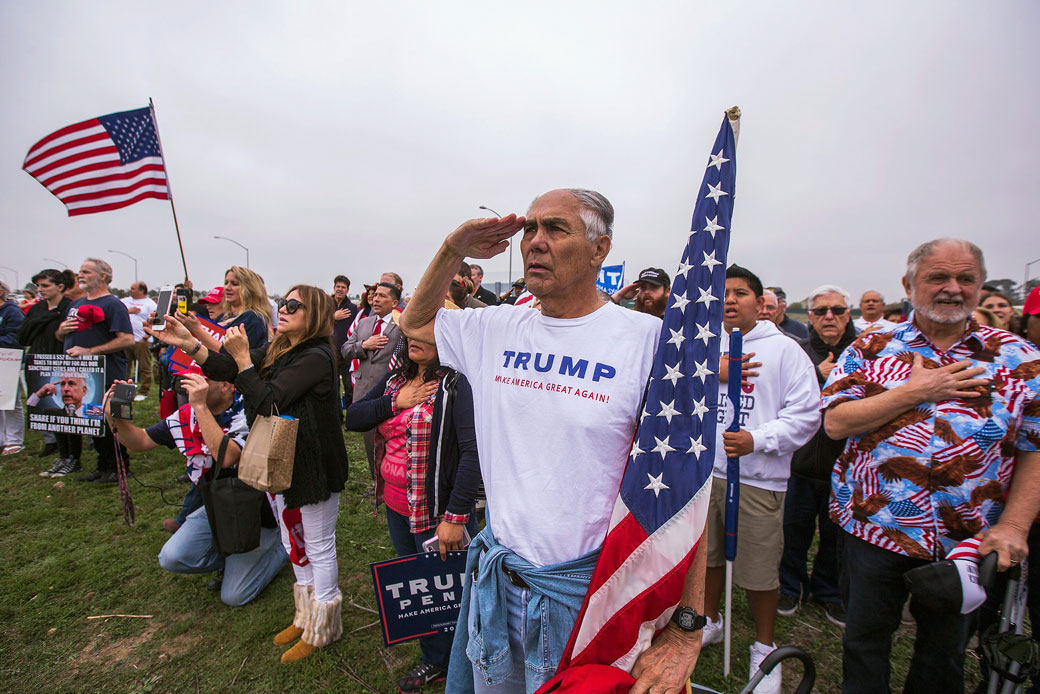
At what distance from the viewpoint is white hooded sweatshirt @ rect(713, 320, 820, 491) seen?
2811mm

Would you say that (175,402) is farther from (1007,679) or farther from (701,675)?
(1007,679)

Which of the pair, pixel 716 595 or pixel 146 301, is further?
pixel 146 301

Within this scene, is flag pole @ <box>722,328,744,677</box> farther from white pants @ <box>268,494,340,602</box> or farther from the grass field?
white pants @ <box>268,494,340,602</box>

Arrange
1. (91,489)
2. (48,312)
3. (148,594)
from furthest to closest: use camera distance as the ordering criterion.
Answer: (48,312), (91,489), (148,594)

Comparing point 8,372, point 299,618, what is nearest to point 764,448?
point 299,618

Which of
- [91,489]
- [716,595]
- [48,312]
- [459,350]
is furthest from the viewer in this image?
[48,312]

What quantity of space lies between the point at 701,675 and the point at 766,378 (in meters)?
1.96

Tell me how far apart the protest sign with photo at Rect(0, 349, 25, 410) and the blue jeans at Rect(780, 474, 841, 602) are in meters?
9.45

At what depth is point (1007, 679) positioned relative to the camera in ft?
6.32

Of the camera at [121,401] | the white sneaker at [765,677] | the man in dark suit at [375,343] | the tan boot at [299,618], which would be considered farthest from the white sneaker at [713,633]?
the camera at [121,401]

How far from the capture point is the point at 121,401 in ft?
10.7

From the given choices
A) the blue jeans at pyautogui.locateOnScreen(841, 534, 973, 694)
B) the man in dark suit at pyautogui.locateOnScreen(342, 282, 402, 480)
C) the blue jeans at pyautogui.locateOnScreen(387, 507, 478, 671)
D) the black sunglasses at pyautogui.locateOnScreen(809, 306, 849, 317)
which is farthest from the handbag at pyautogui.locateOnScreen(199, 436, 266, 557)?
the black sunglasses at pyautogui.locateOnScreen(809, 306, 849, 317)

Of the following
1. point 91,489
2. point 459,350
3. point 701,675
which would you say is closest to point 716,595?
point 701,675

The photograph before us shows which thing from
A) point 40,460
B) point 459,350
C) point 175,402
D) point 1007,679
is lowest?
point 40,460
